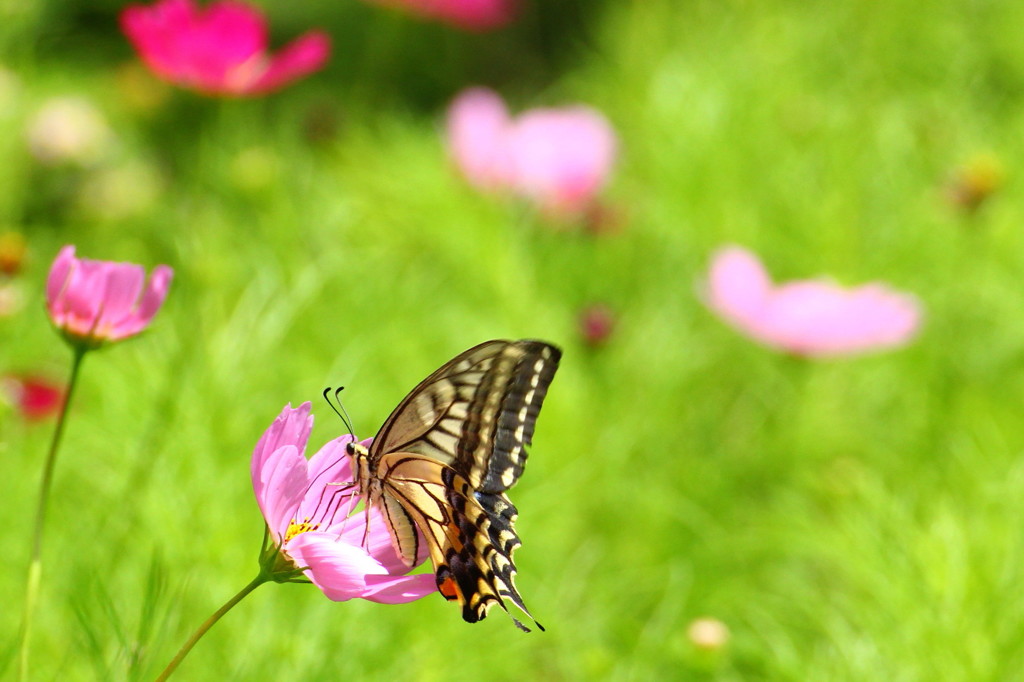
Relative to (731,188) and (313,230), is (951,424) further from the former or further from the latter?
(313,230)

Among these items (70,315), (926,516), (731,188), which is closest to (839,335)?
(926,516)

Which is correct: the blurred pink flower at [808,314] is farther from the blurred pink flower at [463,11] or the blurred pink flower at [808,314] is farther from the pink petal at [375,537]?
the blurred pink flower at [463,11]

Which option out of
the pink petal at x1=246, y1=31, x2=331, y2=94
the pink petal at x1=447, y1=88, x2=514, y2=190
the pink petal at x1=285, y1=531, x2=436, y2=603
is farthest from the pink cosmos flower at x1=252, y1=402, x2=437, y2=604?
the pink petal at x1=447, y1=88, x2=514, y2=190

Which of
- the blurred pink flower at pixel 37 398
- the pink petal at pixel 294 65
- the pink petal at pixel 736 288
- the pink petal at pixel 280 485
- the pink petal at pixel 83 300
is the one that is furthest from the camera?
the pink petal at pixel 736 288

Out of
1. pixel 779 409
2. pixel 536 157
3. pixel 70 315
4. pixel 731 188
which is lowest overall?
pixel 70 315

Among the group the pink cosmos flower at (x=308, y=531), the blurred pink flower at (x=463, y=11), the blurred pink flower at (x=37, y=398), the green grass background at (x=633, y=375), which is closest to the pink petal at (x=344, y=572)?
the pink cosmos flower at (x=308, y=531)
